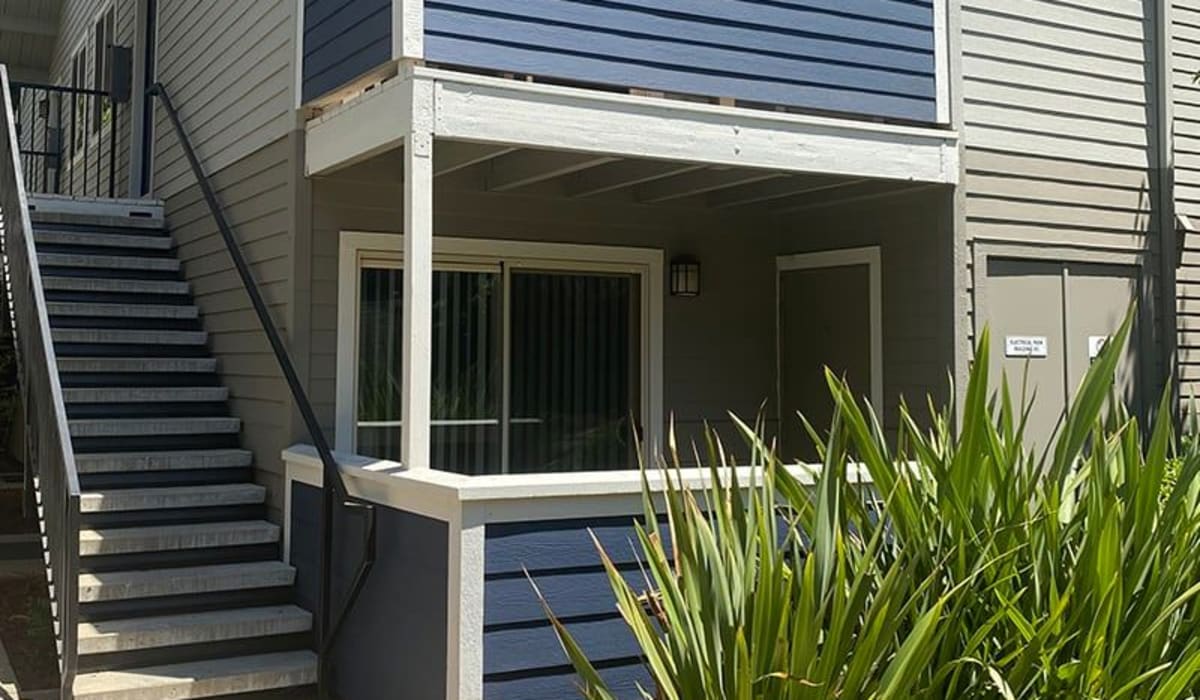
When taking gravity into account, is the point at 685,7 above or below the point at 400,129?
above

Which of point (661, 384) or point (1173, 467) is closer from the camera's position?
point (1173, 467)

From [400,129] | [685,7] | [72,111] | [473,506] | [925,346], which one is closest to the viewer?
[473,506]

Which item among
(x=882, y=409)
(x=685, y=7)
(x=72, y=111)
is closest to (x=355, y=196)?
(x=685, y=7)

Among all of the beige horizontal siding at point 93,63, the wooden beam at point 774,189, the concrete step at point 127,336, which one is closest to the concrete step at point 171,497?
the concrete step at point 127,336

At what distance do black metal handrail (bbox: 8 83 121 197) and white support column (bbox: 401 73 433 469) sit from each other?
18.1ft

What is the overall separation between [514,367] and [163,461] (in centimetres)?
197

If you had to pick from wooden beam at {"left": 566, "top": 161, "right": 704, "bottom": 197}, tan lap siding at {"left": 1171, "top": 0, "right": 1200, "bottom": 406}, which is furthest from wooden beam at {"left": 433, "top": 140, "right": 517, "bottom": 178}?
tan lap siding at {"left": 1171, "top": 0, "right": 1200, "bottom": 406}

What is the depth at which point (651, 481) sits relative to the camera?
471 cm

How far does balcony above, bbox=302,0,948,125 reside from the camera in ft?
15.5

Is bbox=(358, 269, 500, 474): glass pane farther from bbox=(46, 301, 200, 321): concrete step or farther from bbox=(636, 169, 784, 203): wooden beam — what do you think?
bbox=(46, 301, 200, 321): concrete step

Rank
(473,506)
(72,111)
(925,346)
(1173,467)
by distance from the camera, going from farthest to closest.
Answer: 1. (72,111)
2. (925,346)
3. (1173,467)
4. (473,506)

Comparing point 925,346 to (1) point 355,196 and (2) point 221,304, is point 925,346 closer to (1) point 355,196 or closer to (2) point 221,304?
(1) point 355,196

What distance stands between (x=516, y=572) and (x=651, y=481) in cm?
83

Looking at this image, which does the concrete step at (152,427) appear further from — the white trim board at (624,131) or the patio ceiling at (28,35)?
the patio ceiling at (28,35)
